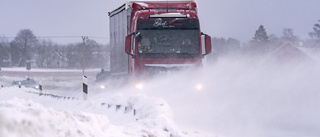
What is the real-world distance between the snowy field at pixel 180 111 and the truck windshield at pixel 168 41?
734 mm

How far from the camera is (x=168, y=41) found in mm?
13398

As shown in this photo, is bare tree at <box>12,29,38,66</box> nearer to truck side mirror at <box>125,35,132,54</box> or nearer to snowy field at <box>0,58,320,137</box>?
snowy field at <box>0,58,320,137</box>

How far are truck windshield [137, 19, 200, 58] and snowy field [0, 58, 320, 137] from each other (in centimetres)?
73

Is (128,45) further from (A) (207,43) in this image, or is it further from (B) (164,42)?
(A) (207,43)

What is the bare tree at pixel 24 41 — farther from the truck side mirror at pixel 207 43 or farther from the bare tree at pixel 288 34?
the truck side mirror at pixel 207 43

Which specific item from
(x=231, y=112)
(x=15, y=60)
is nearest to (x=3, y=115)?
(x=231, y=112)

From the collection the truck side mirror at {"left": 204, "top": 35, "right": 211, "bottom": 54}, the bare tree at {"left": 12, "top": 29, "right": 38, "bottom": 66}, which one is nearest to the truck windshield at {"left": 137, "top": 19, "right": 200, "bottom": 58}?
the truck side mirror at {"left": 204, "top": 35, "right": 211, "bottom": 54}

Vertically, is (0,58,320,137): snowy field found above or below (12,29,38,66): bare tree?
below

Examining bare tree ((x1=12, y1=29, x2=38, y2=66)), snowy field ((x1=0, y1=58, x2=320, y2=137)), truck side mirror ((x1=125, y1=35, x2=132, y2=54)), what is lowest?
snowy field ((x1=0, y1=58, x2=320, y2=137))

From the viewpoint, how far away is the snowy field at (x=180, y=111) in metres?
3.96

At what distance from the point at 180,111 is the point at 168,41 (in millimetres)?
3491

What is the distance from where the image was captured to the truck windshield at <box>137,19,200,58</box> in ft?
43.8

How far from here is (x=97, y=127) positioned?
183 inches

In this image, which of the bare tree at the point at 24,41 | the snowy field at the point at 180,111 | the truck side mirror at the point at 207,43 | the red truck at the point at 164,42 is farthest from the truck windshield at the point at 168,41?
the bare tree at the point at 24,41
